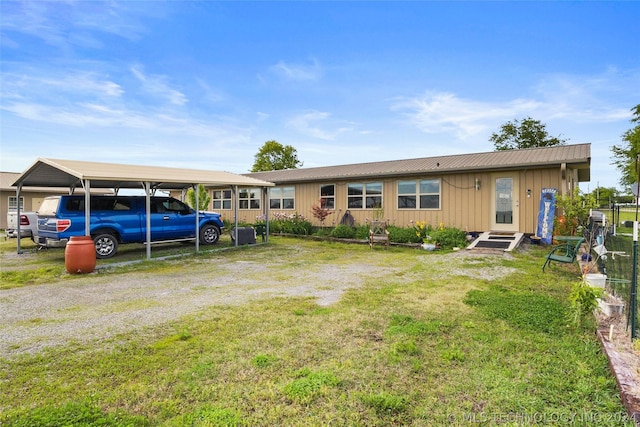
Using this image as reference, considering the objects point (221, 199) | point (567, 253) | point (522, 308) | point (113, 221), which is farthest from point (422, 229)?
point (221, 199)

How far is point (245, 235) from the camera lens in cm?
1187

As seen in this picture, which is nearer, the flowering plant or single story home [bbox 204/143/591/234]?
single story home [bbox 204/143/591/234]

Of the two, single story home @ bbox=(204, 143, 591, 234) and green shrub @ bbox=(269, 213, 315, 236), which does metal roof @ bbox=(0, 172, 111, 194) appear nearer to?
green shrub @ bbox=(269, 213, 315, 236)

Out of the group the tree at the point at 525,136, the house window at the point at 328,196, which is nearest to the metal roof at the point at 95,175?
the house window at the point at 328,196


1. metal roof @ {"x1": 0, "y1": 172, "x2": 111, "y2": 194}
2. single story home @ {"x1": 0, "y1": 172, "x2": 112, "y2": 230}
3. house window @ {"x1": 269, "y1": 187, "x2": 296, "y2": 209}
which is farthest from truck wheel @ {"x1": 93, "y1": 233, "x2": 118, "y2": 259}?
single story home @ {"x1": 0, "y1": 172, "x2": 112, "y2": 230}

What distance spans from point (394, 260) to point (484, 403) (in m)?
6.53

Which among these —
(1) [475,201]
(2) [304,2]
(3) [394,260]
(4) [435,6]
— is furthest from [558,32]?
(3) [394,260]

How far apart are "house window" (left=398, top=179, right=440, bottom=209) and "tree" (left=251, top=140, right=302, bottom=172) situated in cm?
2794

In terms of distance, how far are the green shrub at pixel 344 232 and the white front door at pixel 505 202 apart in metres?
4.90

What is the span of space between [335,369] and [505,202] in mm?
10509

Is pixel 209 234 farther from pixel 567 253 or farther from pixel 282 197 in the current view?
pixel 567 253

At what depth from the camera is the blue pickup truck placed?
870 cm

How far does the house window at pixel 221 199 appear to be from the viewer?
1980cm

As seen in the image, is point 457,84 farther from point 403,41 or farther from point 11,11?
point 11,11
